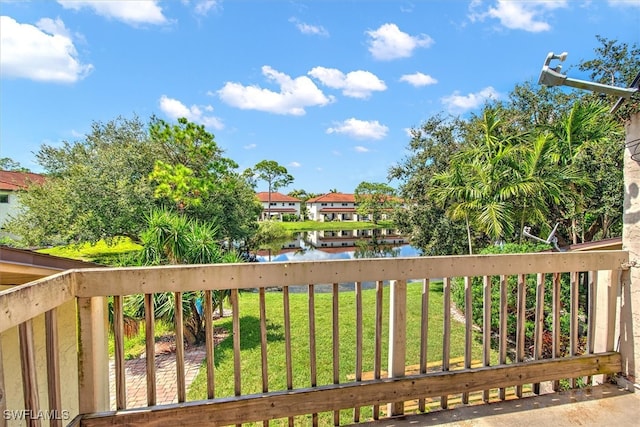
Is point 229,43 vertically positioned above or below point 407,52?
above

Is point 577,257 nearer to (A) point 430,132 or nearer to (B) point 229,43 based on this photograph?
(B) point 229,43

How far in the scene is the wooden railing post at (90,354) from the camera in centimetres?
147

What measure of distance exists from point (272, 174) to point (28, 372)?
42.0 meters

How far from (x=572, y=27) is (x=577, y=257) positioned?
5078 millimetres

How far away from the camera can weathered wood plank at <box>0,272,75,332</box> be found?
1.07 meters

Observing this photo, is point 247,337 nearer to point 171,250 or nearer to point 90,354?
point 171,250

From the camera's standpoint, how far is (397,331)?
1840 mm

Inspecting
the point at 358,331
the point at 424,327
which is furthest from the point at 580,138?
the point at 358,331

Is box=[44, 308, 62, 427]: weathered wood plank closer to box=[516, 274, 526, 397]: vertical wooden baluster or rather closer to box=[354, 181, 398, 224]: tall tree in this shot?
box=[516, 274, 526, 397]: vertical wooden baluster

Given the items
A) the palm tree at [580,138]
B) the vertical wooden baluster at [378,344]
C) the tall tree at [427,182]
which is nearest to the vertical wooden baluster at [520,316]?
the vertical wooden baluster at [378,344]

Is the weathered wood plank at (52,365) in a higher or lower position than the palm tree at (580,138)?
lower

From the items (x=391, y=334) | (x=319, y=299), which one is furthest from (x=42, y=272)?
(x=319, y=299)

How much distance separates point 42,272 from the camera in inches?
68.1

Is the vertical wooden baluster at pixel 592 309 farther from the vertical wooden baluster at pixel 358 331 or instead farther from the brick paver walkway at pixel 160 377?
the brick paver walkway at pixel 160 377
